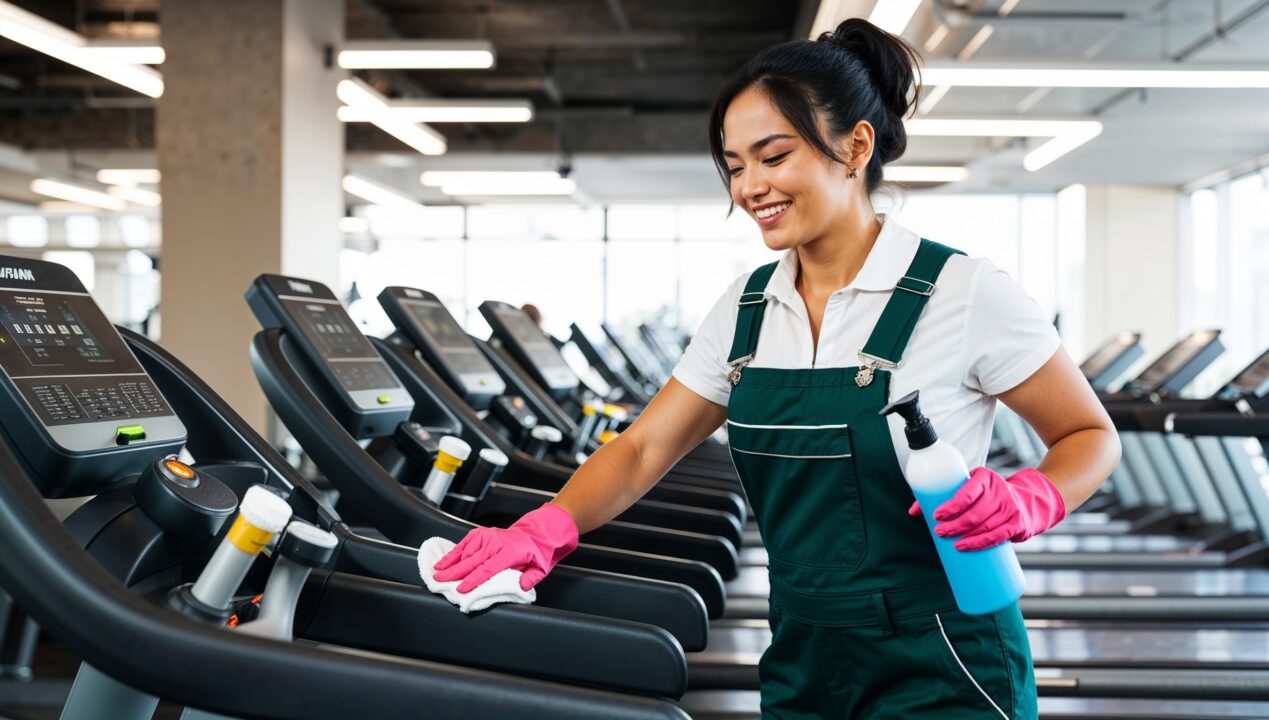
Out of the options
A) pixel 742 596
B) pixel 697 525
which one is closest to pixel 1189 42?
pixel 742 596

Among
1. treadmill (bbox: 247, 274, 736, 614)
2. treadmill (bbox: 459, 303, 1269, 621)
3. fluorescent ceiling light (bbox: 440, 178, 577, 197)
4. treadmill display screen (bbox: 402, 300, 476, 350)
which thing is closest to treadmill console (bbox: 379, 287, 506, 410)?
treadmill display screen (bbox: 402, 300, 476, 350)

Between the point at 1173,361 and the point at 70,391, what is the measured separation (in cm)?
622

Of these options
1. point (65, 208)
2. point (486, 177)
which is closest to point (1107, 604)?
point (486, 177)

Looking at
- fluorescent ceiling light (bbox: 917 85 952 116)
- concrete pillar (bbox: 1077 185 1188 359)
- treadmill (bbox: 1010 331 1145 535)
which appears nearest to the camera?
treadmill (bbox: 1010 331 1145 535)

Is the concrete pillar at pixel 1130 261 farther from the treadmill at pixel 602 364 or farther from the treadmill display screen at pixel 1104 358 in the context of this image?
the treadmill at pixel 602 364

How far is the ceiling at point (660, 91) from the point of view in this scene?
6.95m

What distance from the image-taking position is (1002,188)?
13.6 meters

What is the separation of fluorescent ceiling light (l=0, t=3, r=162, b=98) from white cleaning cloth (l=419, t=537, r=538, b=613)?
470 centimetres

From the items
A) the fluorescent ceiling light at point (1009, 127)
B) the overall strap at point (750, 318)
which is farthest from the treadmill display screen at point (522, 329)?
the fluorescent ceiling light at point (1009, 127)

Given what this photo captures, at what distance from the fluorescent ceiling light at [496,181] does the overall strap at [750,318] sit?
8757mm

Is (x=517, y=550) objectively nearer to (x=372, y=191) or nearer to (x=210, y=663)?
(x=210, y=663)

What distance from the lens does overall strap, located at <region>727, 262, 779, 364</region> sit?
151 centimetres

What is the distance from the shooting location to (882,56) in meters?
1.52

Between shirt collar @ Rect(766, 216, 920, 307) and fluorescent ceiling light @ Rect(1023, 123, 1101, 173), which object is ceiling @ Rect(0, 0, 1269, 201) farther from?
shirt collar @ Rect(766, 216, 920, 307)
